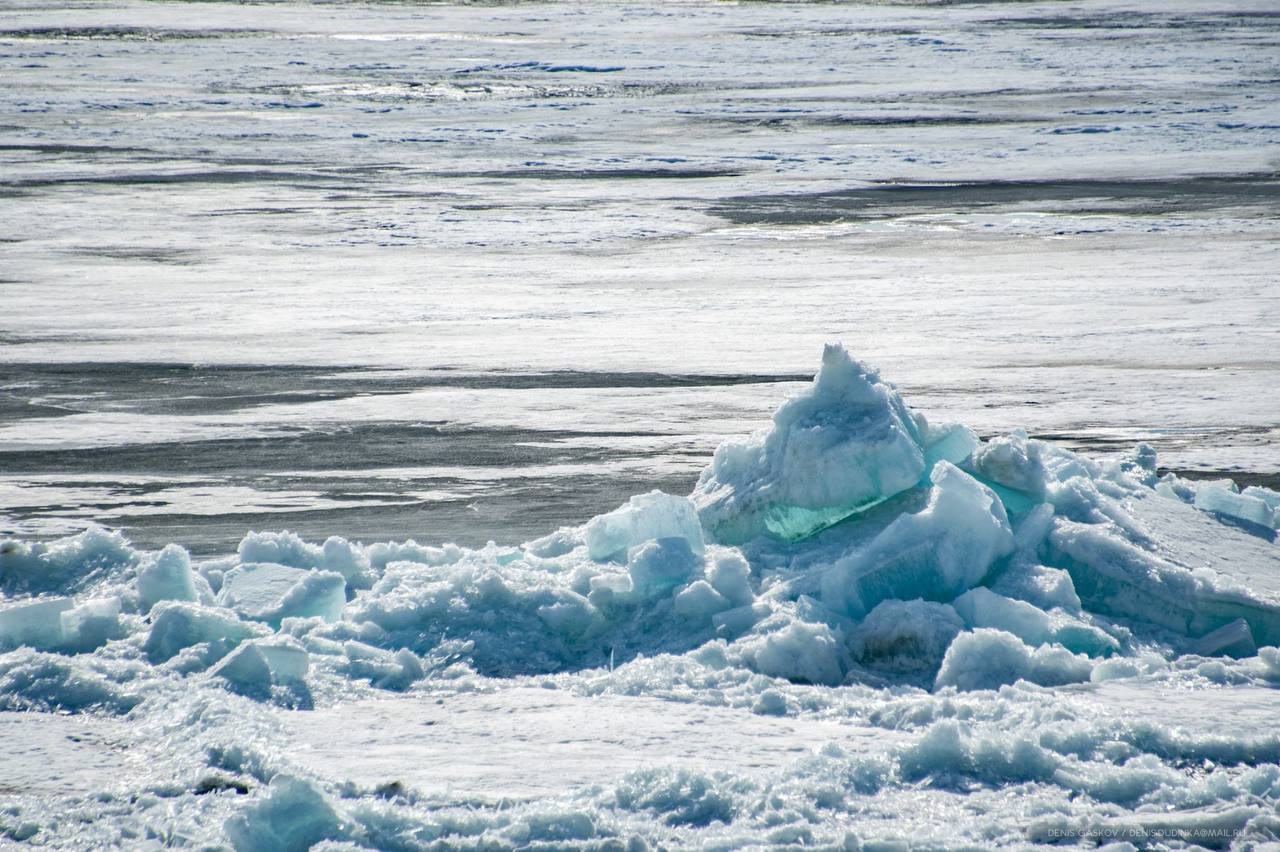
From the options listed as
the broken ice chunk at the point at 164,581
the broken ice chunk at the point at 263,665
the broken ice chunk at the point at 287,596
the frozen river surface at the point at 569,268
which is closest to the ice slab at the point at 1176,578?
the frozen river surface at the point at 569,268

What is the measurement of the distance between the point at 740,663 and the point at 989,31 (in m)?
37.5

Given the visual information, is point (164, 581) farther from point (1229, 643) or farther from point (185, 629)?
point (1229, 643)

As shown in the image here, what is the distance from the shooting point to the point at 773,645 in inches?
199

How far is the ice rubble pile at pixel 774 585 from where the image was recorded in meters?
5.09

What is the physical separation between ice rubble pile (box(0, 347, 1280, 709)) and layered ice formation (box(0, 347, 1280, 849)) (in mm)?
11

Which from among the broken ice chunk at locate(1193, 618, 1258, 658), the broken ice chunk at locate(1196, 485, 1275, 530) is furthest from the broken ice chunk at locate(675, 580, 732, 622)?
the broken ice chunk at locate(1196, 485, 1275, 530)

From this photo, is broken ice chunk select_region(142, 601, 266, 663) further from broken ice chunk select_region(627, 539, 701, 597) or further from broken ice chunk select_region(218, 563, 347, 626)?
broken ice chunk select_region(627, 539, 701, 597)

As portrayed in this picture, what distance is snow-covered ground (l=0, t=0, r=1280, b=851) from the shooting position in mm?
4223

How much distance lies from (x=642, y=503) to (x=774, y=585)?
643 mm

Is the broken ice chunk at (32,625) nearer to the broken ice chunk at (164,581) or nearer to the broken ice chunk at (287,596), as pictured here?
the broken ice chunk at (164,581)

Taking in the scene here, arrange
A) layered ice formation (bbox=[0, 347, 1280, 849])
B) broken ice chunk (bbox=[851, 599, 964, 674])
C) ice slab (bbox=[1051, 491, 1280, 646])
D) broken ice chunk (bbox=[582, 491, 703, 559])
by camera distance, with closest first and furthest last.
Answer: layered ice formation (bbox=[0, 347, 1280, 849]), broken ice chunk (bbox=[851, 599, 964, 674]), ice slab (bbox=[1051, 491, 1280, 646]), broken ice chunk (bbox=[582, 491, 703, 559])

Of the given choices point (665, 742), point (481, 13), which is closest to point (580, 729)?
point (665, 742)

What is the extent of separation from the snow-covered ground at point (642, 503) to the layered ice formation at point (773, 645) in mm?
15

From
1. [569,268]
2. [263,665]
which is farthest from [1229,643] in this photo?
[569,268]
